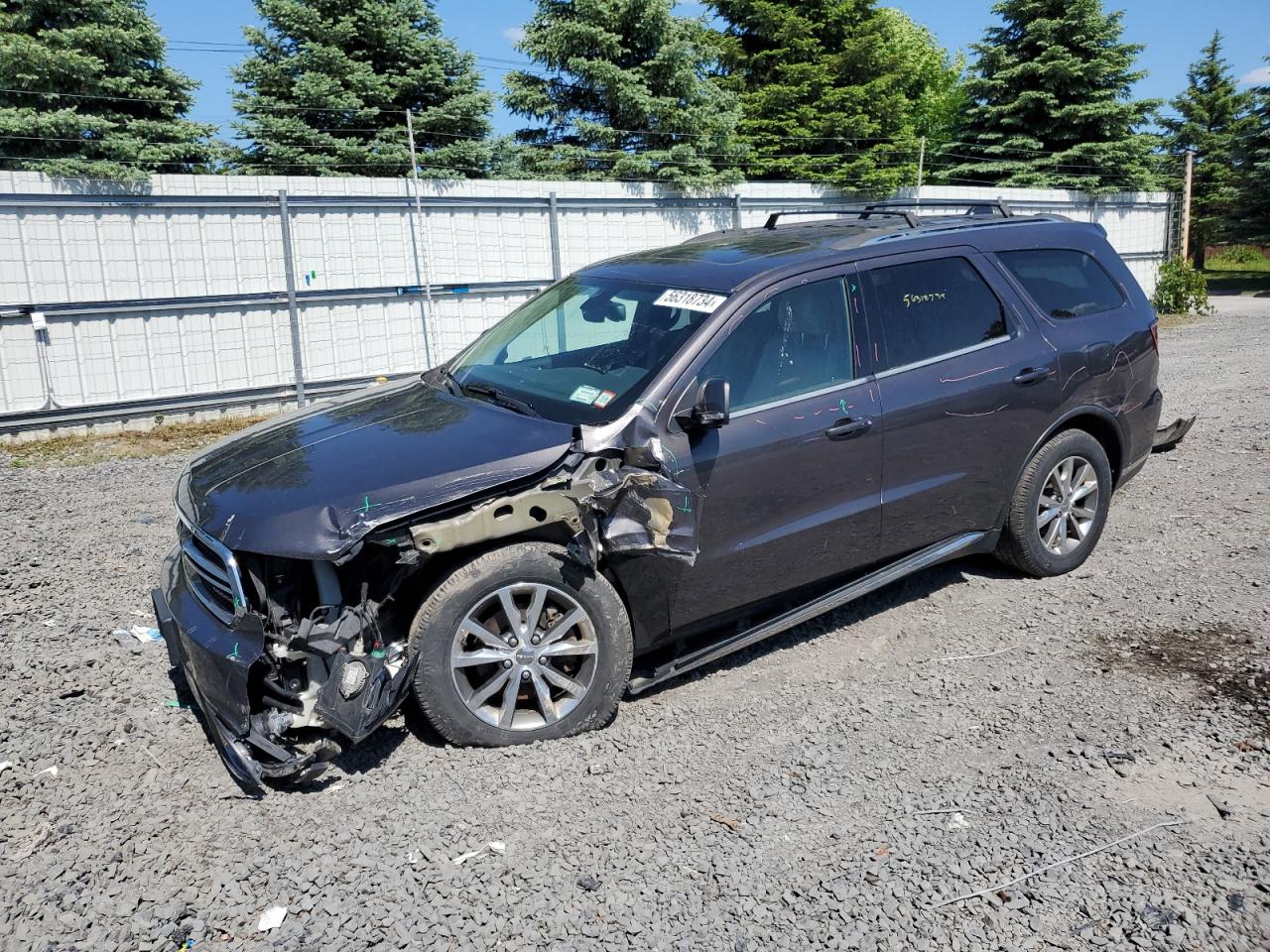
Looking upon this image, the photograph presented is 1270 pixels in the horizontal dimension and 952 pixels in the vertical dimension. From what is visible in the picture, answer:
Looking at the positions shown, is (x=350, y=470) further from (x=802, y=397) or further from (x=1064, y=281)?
(x=1064, y=281)

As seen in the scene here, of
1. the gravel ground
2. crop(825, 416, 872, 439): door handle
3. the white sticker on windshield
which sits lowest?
the gravel ground

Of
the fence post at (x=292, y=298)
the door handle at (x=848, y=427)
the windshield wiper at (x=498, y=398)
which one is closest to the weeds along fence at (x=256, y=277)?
the fence post at (x=292, y=298)

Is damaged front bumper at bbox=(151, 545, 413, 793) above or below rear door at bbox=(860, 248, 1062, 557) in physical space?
below

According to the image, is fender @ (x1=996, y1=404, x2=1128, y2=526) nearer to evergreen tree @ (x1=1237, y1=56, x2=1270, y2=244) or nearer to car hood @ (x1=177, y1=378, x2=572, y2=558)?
car hood @ (x1=177, y1=378, x2=572, y2=558)

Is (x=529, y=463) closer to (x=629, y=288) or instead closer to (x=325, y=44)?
(x=629, y=288)

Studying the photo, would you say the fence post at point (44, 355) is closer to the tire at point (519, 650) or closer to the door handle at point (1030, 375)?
the tire at point (519, 650)

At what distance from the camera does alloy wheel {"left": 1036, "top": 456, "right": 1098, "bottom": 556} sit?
5441 mm

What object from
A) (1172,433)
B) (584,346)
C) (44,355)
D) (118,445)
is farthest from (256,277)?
(1172,433)

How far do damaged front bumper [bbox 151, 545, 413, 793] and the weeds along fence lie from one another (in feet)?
25.7

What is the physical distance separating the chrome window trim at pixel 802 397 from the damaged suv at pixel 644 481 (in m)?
0.02

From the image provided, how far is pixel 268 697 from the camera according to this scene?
3623 mm

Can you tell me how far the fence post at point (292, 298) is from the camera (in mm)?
11086

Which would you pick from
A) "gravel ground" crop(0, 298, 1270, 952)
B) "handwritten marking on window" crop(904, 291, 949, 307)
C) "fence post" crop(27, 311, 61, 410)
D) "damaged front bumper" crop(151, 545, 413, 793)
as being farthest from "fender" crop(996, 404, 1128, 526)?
"fence post" crop(27, 311, 61, 410)

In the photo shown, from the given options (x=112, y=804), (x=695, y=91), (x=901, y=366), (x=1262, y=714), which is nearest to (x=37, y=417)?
(x=112, y=804)
